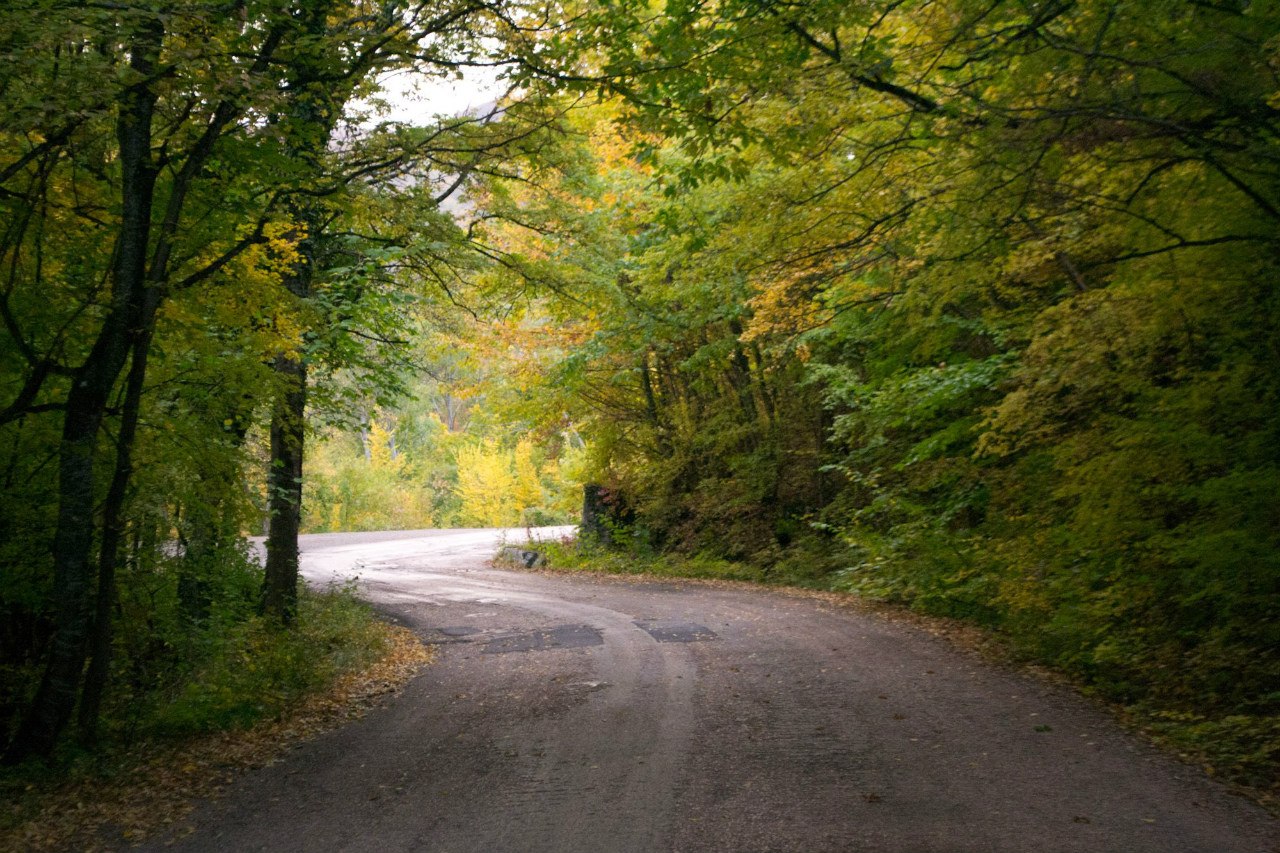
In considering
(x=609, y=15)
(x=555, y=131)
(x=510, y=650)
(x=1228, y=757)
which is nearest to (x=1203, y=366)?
(x=1228, y=757)

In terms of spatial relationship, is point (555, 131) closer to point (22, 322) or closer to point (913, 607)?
point (22, 322)

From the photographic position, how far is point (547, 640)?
11.7m

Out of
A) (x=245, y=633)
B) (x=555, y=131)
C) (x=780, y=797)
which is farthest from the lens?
(x=245, y=633)

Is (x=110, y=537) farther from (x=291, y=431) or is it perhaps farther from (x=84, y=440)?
(x=291, y=431)

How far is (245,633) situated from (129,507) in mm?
2983

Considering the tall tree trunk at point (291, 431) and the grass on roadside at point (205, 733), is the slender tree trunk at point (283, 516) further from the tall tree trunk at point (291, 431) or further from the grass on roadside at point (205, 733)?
the grass on roadside at point (205, 733)

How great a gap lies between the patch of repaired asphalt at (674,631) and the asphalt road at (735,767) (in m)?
0.35

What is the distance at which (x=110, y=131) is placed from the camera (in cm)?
692

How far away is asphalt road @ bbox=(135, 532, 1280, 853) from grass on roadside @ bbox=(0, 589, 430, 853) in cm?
40

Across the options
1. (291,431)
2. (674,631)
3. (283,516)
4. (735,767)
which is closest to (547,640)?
(674,631)

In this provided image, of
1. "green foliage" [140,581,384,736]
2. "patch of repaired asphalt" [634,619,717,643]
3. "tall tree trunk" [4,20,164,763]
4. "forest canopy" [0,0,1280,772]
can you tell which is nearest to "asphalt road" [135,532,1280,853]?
"patch of repaired asphalt" [634,619,717,643]

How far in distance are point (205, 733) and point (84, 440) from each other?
2.88m

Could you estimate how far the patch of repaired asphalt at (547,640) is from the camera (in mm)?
11258

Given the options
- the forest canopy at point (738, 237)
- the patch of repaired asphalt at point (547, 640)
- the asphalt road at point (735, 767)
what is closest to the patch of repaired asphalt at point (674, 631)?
the asphalt road at point (735, 767)
